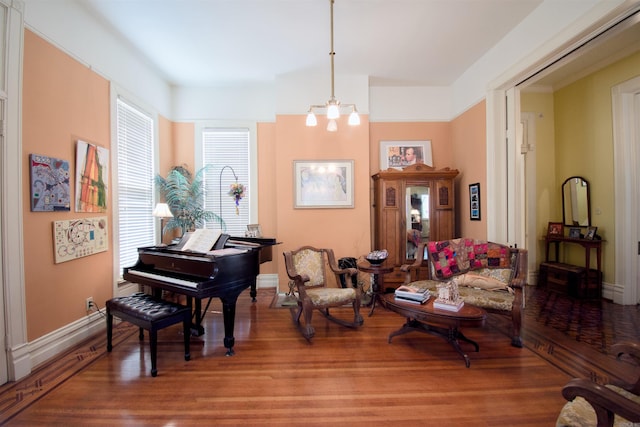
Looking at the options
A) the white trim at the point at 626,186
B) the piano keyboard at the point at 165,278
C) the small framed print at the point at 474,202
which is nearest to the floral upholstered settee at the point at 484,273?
the small framed print at the point at 474,202

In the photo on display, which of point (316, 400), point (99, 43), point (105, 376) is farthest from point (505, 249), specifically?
point (99, 43)

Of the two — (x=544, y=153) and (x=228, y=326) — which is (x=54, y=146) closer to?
(x=228, y=326)

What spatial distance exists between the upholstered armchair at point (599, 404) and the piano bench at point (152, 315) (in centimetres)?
267

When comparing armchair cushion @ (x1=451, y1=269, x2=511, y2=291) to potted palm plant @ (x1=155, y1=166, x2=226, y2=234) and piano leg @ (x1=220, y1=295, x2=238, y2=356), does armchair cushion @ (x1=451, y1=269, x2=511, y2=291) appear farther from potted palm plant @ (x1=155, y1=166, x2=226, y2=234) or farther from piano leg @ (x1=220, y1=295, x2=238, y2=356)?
potted palm plant @ (x1=155, y1=166, x2=226, y2=234)

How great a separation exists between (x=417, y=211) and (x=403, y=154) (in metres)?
1.18

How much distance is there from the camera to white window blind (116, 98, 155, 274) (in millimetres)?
3551

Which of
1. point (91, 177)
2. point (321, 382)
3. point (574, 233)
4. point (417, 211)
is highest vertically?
point (91, 177)

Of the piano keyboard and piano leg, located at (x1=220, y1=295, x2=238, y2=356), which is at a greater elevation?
the piano keyboard

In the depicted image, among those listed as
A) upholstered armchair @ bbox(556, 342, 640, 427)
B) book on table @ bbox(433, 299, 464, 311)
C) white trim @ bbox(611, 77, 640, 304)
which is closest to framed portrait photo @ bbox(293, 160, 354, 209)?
book on table @ bbox(433, 299, 464, 311)

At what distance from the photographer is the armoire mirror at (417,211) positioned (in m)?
4.25

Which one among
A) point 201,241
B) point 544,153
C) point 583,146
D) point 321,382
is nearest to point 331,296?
point 321,382

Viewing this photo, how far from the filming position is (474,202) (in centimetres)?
408

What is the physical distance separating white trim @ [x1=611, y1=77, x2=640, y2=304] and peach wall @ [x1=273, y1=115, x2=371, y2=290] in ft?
11.3

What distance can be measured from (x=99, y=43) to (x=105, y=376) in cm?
360
